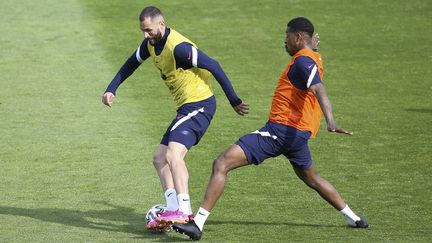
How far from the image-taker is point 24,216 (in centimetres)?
1137

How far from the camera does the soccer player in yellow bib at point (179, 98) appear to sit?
1060 cm

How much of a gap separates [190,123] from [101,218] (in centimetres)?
140

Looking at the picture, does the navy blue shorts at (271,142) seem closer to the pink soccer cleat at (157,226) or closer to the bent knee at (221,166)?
the bent knee at (221,166)

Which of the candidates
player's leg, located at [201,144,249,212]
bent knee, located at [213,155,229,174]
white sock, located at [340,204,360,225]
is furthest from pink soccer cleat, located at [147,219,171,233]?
white sock, located at [340,204,360,225]

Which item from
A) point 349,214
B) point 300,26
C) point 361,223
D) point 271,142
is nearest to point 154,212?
point 271,142

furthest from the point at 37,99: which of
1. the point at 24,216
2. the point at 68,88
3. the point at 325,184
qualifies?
the point at 325,184

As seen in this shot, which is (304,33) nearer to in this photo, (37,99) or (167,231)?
(167,231)

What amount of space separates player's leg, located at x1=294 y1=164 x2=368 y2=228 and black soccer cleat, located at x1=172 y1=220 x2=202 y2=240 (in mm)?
1255

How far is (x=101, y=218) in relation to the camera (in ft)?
37.2

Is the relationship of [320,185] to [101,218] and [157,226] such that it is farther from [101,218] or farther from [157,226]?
[101,218]

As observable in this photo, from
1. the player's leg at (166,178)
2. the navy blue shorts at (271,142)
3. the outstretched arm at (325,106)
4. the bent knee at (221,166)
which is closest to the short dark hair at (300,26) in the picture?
the outstretched arm at (325,106)

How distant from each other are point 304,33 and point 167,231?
2.32 m

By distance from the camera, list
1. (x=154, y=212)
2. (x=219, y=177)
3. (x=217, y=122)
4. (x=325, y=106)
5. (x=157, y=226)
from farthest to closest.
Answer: (x=217, y=122)
(x=154, y=212)
(x=157, y=226)
(x=219, y=177)
(x=325, y=106)

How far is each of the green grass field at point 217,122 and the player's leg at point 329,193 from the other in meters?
0.13
